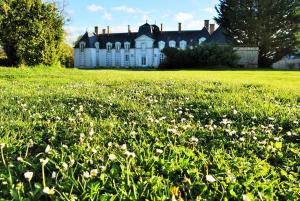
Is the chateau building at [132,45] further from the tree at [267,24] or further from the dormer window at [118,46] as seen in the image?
the tree at [267,24]

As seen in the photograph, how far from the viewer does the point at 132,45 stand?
63875 millimetres

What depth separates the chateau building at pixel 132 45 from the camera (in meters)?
61.2

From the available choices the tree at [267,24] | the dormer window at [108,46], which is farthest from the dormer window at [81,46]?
the tree at [267,24]

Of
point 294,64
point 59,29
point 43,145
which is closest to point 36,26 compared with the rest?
point 59,29

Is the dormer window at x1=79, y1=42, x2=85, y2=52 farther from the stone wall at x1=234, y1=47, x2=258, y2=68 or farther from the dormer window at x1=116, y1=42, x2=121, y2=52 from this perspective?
the stone wall at x1=234, y1=47, x2=258, y2=68

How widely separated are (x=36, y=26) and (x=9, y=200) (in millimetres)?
17722

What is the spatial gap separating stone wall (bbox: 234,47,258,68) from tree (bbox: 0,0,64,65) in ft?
67.7

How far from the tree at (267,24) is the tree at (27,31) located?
87.7ft

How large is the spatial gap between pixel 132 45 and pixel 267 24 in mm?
28752

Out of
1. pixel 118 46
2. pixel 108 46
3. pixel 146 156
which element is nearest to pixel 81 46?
pixel 108 46

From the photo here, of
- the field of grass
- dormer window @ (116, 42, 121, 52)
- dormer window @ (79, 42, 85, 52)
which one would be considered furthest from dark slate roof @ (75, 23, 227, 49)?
the field of grass

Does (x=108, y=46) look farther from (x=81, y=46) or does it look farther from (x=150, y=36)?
(x=150, y=36)

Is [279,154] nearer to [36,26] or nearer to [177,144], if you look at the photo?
[177,144]

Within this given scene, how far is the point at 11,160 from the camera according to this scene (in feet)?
9.59
